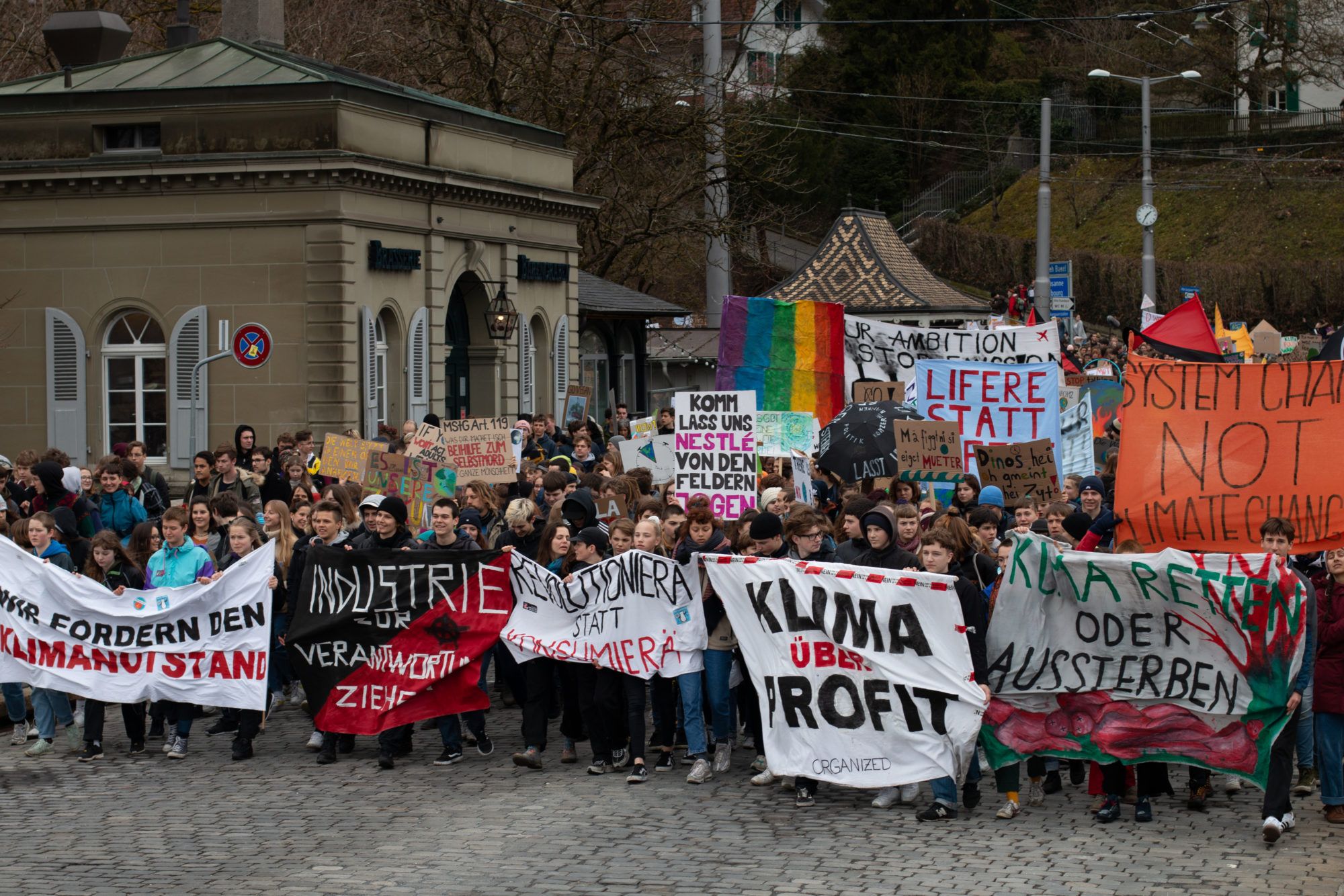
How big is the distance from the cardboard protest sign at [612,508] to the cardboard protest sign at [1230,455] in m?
4.46

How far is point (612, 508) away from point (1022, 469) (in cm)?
351

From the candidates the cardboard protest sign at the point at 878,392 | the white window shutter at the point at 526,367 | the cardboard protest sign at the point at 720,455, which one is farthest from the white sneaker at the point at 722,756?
the white window shutter at the point at 526,367

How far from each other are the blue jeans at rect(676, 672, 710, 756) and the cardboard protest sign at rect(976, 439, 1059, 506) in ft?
17.0

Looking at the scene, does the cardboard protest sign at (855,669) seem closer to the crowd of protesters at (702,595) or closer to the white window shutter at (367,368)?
the crowd of protesters at (702,595)

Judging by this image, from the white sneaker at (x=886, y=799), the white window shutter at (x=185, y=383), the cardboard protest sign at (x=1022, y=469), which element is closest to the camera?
the white sneaker at (x=886, y=799)

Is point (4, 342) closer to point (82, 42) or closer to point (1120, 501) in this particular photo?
point (82, 42)

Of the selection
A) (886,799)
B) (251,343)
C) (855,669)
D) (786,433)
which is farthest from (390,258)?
(886,799)

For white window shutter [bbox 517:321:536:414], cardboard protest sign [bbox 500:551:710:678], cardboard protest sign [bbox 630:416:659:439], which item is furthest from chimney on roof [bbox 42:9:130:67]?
cardboard protest sign [bbox 500:551:710:678]

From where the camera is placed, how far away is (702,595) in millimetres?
10703

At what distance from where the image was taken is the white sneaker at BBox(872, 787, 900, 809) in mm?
9875

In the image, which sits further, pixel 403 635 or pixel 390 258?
pixel 390 258

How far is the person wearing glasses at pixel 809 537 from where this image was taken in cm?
1073

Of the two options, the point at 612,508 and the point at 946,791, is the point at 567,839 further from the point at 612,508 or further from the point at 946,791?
the point at 612,508

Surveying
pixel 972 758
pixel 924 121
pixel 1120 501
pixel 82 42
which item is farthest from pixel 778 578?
pixel 924 121
